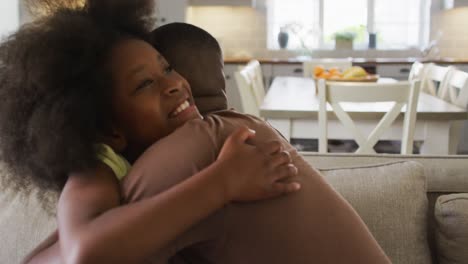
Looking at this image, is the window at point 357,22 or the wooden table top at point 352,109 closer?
the wooden table top at point 352,109

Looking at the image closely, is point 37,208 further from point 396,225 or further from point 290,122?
point 290,122

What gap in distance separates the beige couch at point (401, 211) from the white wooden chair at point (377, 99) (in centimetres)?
104

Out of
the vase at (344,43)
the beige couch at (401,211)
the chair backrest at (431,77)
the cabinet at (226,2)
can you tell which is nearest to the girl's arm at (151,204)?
the beige couch at (401,211)

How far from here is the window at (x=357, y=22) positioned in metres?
6.78

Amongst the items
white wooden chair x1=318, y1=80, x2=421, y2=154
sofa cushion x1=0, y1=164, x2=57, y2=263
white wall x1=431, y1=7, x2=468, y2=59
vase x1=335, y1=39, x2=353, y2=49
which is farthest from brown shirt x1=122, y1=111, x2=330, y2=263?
white wall x1=431, y1=7, x2=468, y2=59

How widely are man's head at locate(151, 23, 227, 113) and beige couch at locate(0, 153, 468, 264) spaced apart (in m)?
0.40

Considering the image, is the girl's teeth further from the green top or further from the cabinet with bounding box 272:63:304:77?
the cabinet with bounding box 272:63:304:77

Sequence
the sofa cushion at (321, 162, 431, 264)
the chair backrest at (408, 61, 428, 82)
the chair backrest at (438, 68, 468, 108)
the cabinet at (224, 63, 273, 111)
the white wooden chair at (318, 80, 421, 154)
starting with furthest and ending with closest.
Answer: the cabinet at (224, 63, 273, 111), the chair backrest at (408, 61, 428, 82), the chair backrest at (438, 68, 468, 108), the white wooden chair at (318, 80, 421, 154), the sofa cushion at (321, 162, 431, 264)

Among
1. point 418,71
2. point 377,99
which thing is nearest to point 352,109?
point 377,99

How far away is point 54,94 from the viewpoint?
824 mm

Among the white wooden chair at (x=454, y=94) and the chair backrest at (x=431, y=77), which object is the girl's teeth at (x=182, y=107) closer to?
the white wooden chair at (x=454, y=94)

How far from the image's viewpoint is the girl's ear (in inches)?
35.1

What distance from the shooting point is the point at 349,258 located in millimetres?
833

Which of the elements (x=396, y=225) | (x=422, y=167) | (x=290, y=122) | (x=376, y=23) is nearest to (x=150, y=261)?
(x=396, y=225)
